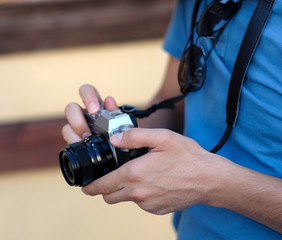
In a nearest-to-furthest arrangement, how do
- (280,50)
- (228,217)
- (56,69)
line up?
1. (280,50)
2. (228,217)
3. (56,69)

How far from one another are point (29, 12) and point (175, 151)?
1389 millimetres

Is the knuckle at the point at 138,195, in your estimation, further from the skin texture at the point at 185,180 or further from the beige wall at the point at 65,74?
the beige wall at the point at 65,74

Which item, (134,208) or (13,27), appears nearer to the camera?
(13,27)

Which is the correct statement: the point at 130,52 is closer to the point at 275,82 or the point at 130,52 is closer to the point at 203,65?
the point at 203,65

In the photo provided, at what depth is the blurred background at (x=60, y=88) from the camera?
1.78m

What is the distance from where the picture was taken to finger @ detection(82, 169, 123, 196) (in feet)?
2.12

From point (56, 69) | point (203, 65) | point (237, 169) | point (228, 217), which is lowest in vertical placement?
point (56, 69)

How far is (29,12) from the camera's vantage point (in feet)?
5.73

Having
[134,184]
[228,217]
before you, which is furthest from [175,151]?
[228,217]

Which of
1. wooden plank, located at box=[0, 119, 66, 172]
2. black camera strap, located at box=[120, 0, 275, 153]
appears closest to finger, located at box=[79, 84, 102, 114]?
black camera strap, located at box=[120, 0, 275, 153]

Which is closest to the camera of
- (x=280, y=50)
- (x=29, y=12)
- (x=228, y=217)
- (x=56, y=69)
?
(x=280, y=50)

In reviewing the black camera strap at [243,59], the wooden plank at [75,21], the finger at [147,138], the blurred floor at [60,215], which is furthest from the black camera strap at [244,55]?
the blurred floor at [60,215]

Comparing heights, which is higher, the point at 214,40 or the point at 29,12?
the point at 214,40

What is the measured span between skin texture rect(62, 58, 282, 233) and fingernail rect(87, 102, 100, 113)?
16 centimetres
